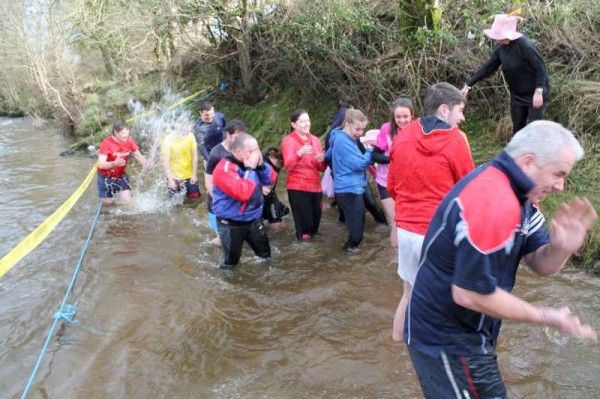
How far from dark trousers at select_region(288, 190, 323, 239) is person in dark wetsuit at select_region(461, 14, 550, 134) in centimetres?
223

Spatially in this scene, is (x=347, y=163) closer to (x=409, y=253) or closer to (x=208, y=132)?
(x=409, y=253)

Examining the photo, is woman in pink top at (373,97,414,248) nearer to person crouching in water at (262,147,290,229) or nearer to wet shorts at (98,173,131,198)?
person crouching in water at (262,147,290,229)

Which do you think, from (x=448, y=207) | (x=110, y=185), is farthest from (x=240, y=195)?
(x=110, y=185)

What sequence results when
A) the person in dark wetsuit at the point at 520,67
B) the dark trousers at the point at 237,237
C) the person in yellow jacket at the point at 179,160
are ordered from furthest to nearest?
the person in yellow jacket at the point at 179,160 → the person in dark wetsuit at the point at 520,67 → the dark trousers at the point at 237,237

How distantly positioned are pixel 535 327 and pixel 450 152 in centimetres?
195

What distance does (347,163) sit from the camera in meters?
5.36

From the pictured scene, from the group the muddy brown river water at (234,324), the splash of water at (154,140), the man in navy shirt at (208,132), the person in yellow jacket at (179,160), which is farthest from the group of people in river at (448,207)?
the splash of water at (154,140)

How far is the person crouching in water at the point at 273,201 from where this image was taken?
621cm

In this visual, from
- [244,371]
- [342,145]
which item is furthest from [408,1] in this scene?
[244,371]

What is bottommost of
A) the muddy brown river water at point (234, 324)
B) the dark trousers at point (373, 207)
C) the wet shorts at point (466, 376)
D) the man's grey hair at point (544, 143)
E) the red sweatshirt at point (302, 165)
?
the muddy brown river water at point (234, 324)

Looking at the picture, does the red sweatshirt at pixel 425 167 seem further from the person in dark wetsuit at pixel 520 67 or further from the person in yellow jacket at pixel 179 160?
the person in yellow jacket at pixel 179 160

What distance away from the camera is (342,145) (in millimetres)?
5297

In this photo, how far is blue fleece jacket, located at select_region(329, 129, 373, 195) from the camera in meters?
5.30

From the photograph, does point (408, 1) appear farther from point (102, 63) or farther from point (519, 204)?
point (102, 63)
